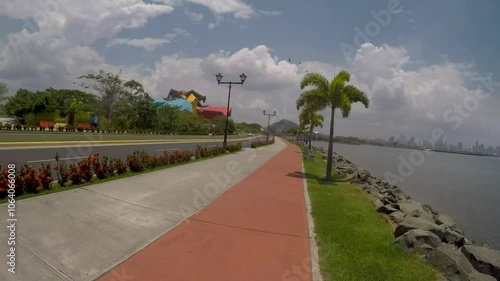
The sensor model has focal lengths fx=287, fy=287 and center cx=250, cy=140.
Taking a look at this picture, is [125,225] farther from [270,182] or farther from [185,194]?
[270,182]

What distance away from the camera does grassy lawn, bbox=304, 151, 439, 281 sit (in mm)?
4637

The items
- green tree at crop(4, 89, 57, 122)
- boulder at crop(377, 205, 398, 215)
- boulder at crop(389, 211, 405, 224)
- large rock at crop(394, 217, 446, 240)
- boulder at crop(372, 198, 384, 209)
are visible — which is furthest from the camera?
green tree at crop(4, 89, 57, 122)

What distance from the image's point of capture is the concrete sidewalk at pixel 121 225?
407cm

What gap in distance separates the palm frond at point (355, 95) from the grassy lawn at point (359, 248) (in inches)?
302

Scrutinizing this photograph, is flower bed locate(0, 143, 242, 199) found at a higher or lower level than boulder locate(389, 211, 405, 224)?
higher

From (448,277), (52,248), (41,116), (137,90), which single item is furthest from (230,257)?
(137,90)

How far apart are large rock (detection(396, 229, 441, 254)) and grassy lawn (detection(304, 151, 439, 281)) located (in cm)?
15

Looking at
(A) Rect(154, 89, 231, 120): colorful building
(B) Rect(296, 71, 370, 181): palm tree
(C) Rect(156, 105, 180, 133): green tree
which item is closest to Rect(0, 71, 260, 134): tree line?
(C) Rect(156, 105, 180, 133): green tree

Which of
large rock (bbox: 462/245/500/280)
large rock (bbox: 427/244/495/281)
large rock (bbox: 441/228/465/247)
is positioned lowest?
large rock (bbox: 441/228/465/247)

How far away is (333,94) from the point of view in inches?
584

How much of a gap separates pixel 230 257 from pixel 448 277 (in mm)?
3690

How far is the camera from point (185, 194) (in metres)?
8.58

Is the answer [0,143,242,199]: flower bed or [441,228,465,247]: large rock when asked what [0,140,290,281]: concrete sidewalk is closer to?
[0,143,242,199]: flower bed

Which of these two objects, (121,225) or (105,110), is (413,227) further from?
(105,110)
